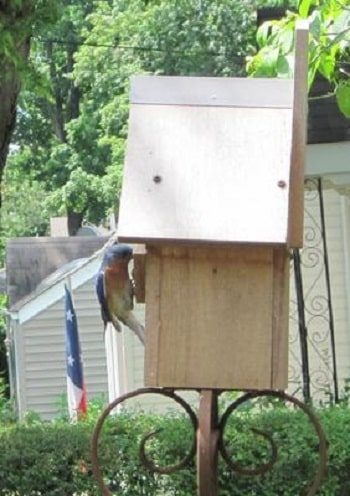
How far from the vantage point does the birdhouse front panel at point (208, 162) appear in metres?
3.26

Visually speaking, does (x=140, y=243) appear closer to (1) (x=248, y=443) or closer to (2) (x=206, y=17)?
(1) (x=248, y=443)

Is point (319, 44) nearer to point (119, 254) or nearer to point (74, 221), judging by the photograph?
point (119, 254)

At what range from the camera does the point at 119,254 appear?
360 centimetres

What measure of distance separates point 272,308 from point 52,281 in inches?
460

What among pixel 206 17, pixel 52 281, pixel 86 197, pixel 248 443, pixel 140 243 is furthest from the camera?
pixel 86 197

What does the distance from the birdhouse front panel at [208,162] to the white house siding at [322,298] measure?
5046 millimetres

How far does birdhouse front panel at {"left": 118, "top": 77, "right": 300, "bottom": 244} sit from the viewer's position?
3256 millimetres

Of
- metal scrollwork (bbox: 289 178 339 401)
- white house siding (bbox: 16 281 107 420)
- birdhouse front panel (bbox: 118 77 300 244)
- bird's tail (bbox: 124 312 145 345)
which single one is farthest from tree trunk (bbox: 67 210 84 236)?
birdhouse front panel (bbox: 118 77 300 244)

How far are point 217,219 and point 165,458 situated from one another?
249cm

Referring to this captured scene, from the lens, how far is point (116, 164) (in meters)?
26.9

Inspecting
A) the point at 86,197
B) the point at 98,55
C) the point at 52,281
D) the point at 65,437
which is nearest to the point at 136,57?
the point at 98,55

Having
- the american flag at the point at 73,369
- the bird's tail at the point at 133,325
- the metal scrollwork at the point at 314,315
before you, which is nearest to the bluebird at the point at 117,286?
the bird's tail at the point at 133,325

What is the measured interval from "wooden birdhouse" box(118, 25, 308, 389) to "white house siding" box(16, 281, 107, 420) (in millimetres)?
12182

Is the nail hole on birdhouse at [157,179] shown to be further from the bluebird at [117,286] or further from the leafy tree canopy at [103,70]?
the leafy tree canopy at [103,70]
